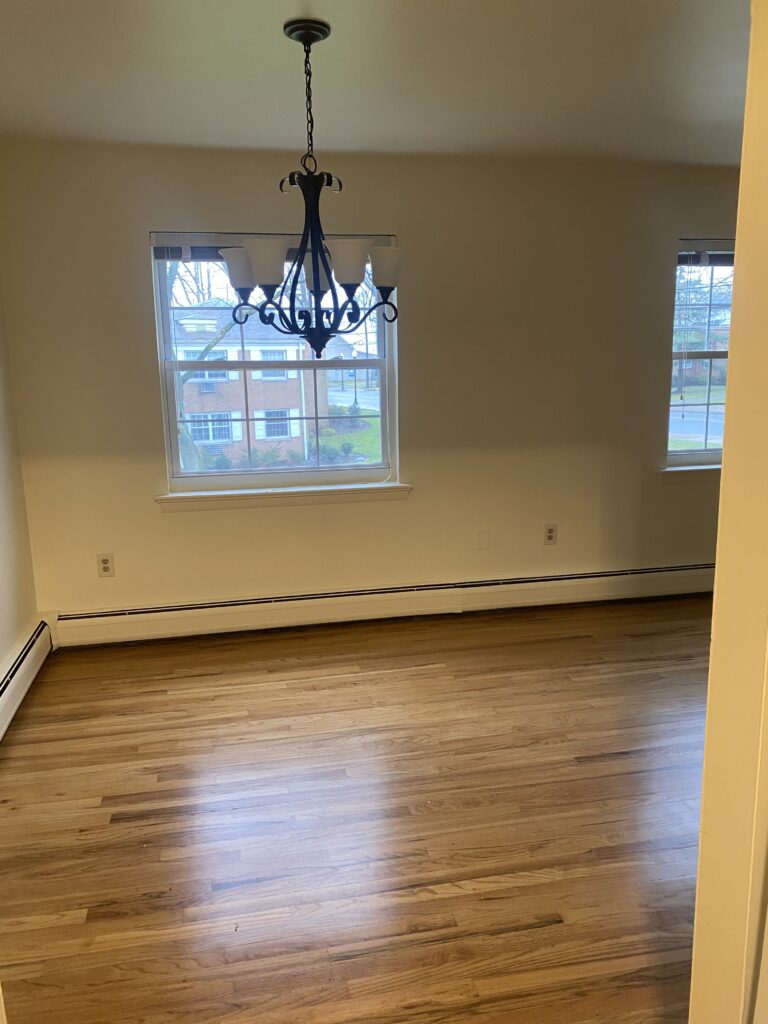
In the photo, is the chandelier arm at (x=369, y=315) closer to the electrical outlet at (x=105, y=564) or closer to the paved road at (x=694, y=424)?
the electrical outlet at (x=105, y=564)

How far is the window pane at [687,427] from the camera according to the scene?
4102mm

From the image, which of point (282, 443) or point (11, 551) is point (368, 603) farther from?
point (11, 551)

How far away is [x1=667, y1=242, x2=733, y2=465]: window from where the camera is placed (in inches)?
155

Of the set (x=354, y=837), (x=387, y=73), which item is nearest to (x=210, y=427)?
(x=387, y=73)

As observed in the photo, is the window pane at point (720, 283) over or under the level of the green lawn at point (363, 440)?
over

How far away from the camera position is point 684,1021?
4.86 feet

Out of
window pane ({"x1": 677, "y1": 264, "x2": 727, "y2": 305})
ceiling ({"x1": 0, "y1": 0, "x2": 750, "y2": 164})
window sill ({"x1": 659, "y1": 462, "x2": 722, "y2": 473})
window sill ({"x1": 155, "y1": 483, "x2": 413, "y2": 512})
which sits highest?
ceiling ({"x1": 0, "y1": 0, "x2": 750, "y2": 164})

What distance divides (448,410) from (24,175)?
2262 mm

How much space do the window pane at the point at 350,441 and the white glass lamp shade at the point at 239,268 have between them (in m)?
1.59

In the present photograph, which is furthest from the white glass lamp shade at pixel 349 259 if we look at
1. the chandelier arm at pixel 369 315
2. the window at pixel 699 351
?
the window at pixel 699 351

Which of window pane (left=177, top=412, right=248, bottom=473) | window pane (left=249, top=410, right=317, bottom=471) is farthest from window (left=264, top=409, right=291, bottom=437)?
window pane (left=177, top=412, right=248, bottom=473)

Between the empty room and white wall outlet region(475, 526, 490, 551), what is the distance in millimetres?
25

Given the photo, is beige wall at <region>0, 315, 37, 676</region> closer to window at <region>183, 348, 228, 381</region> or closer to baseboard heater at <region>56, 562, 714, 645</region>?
baseboard heater at <region>56, 562, 714, 645</region>

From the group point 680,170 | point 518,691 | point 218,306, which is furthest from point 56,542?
point 680,170
